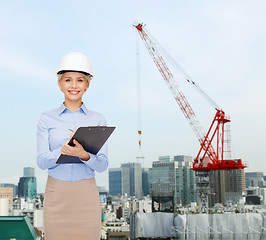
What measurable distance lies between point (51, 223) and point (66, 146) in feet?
1.87

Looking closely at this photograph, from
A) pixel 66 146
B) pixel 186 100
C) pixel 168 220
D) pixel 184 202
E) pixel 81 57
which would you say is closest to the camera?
pixel 66 146

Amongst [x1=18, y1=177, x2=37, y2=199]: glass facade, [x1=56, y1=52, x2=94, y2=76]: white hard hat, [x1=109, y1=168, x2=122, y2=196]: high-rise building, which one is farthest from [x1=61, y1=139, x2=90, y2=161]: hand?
[x1=109, y1=168, x2=122, y2=196]: high-rise building

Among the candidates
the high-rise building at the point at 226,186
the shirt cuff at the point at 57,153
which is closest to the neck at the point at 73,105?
the shirt cuff at the point at 57,153

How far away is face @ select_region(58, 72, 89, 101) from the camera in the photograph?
2.81 metres

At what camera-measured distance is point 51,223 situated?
8.53ft

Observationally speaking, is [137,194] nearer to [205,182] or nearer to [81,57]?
[205,182]

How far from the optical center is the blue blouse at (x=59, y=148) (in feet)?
8.41

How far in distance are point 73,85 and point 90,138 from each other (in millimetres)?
550

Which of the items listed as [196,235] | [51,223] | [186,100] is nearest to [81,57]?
[51,223]

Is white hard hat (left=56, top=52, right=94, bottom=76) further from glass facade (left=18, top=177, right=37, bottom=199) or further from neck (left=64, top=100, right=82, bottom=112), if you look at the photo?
glass facade (left=18, top=177, right=37, bottom=199)

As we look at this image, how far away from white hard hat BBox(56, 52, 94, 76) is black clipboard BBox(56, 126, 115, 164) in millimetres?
552

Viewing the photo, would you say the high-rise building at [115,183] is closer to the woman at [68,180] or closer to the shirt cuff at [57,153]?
the woman at [68,180]

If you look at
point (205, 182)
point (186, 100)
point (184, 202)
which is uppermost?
point (186, 100)

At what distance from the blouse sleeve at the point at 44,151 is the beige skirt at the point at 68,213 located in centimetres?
16
